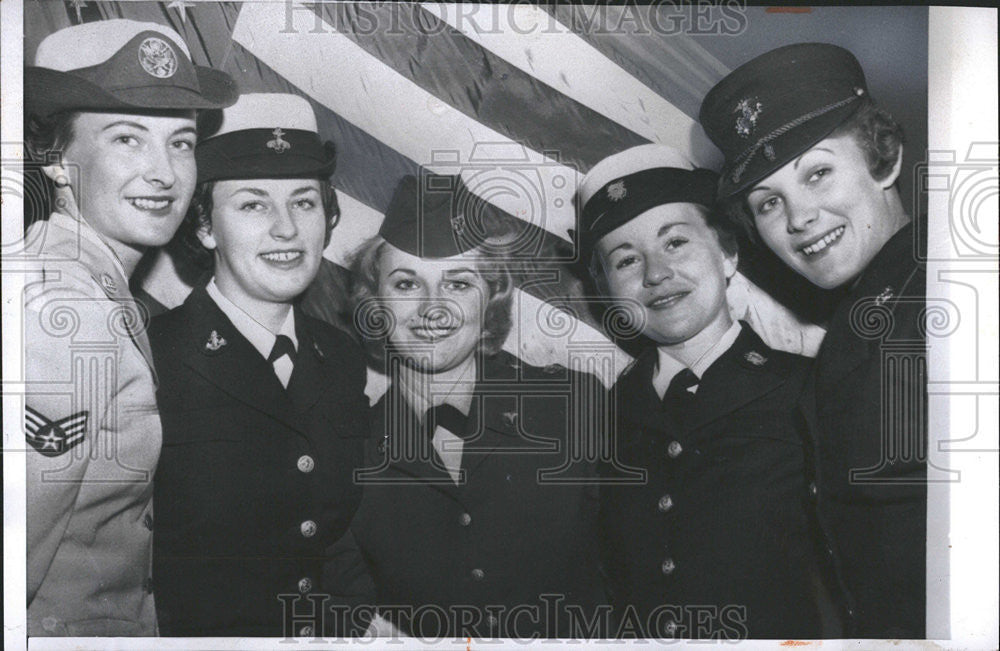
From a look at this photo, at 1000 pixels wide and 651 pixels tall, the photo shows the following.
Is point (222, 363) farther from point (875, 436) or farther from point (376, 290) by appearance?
point (875, 436)

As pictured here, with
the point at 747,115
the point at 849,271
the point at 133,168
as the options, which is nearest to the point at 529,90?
the point at 747,115

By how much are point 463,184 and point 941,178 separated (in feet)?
4.91

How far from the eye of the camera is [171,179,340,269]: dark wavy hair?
2.98 m

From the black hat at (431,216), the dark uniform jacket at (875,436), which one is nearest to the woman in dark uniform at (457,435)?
the black hat at (431,216)

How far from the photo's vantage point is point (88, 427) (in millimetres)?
3006

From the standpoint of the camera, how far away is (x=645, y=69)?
3008mm

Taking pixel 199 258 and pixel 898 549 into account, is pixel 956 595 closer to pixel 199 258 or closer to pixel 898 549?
pixel 898 549

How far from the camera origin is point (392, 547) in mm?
3002

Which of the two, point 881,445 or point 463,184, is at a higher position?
point 463,184

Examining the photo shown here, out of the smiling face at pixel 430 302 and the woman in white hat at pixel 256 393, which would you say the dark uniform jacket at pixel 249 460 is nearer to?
the woman in white hat at pixel 256 393

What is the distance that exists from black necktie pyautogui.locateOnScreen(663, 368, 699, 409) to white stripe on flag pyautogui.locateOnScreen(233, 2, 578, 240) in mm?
558

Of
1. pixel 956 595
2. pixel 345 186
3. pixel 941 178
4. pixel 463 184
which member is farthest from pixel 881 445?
pixel 345 186

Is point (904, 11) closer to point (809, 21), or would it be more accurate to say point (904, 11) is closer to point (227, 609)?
point (809, 21)

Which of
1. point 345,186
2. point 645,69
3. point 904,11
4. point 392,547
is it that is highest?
point 904,11
